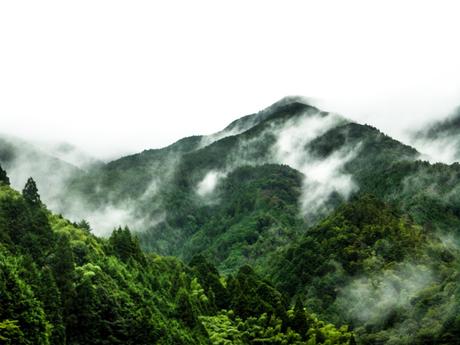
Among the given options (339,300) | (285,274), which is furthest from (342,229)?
(339,300)

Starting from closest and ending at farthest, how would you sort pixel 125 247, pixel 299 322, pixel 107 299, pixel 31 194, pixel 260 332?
pixel 107 299, pixel 31 194, pixel 260 332, pixel 299 322, pixel 125 247

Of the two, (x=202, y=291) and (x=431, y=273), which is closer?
(x=202, y=291)

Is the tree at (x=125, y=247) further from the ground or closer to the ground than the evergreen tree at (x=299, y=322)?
further from the ground

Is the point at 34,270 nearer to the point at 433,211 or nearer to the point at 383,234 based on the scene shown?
the point at 383,234

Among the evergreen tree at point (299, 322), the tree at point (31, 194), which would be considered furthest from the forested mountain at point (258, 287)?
the tree at point (31, 194)

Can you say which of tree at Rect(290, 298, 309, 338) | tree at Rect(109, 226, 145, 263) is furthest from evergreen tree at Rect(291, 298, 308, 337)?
tree at Rect(109, 226, 145, 263)

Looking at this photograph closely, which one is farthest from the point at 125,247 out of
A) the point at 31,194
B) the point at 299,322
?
the point at 299,322

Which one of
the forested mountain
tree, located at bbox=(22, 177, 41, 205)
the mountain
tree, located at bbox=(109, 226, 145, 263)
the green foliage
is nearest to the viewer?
the mountain

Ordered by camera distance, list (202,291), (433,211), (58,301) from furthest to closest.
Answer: (433,211) → (202,291) → (58,301)

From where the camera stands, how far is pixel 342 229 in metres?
153

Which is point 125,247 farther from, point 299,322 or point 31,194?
point 299,322

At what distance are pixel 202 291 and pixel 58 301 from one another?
41.1 m

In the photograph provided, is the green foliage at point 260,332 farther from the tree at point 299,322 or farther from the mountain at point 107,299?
the tree at point 299,322

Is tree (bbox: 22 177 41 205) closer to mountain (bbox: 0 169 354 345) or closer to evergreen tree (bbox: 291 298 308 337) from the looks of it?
mountain (bbox: 0 169 354 345)
